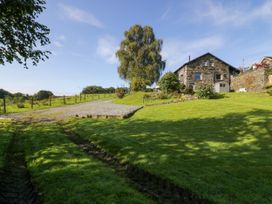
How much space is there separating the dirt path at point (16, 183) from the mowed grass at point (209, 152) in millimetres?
3883

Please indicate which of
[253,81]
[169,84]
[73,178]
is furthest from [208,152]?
[253,81]

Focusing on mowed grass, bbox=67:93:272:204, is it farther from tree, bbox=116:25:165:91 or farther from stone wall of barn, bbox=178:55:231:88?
tree, bbox=116:25:165:91

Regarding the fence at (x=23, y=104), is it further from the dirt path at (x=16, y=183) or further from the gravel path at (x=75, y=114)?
the dirt path at (x=16, y=183)

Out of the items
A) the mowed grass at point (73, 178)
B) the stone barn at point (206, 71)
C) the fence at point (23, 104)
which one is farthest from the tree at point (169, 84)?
the mowed grass at point (73, 178)

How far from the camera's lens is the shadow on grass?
7609 millimetres

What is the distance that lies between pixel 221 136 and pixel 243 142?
1.59 m

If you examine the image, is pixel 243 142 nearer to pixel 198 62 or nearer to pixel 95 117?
pixel 95 117

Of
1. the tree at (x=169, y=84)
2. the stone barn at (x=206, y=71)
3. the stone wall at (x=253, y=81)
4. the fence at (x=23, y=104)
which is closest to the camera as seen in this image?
the fence at (x=23, y=104)

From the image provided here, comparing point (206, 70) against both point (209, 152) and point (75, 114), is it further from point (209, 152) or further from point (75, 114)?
point (209, 152)

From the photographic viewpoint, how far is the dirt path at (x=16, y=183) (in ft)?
23.6

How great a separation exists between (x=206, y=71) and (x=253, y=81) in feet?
38.7

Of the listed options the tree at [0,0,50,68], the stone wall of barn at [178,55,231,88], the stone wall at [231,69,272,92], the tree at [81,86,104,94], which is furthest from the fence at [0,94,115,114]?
the tree at [81,86,104,94]

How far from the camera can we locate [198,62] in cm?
5753

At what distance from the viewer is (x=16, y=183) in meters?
8.45
